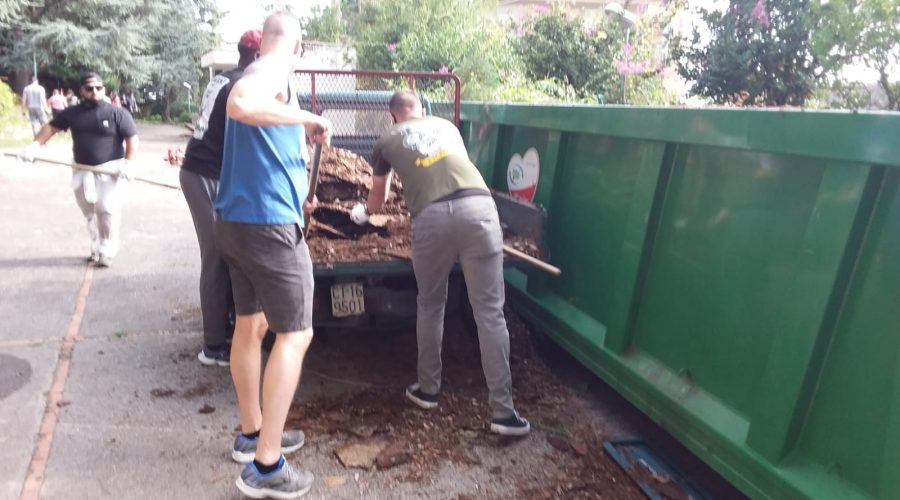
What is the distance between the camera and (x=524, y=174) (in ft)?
16.1

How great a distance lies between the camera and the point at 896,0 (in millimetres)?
11367

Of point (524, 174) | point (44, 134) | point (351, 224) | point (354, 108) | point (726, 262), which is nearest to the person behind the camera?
point (726, 262)

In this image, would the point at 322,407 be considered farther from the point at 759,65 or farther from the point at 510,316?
the point at 759,65

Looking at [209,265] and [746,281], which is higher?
[746,281]

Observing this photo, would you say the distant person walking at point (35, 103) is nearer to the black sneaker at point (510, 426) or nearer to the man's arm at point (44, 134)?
the man's arm at point (44, 134)

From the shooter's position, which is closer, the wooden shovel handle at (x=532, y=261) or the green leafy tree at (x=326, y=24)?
the wooden shovel handle at (x=532, y=261)

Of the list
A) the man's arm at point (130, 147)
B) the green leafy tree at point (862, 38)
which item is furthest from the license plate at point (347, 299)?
the green leafy tree at point (862, 38)

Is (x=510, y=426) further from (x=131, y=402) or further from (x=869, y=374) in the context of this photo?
(x=131, y=402)

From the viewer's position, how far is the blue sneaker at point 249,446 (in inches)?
138

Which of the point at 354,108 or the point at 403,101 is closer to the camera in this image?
the point at 403,101

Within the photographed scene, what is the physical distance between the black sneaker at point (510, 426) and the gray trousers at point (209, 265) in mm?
1831

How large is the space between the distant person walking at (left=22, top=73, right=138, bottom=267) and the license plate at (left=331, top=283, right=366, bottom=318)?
3699 millimetres

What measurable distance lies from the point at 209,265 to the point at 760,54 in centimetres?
1212

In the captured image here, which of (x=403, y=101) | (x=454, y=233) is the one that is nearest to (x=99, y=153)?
(x=403, y=101)
